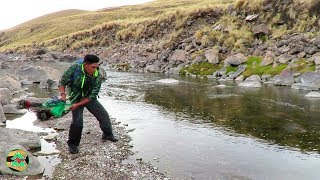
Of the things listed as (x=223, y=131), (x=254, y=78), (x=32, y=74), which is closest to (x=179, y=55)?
(x=254, y=78)

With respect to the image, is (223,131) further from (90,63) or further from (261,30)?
(261,30)

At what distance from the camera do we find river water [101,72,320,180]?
42.5 feet

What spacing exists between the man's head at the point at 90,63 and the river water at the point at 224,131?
10.7 ft

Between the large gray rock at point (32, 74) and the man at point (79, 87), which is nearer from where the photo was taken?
the man at point (79, 87)

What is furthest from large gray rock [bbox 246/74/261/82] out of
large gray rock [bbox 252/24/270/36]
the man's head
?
the man's head

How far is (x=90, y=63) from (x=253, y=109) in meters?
13.0

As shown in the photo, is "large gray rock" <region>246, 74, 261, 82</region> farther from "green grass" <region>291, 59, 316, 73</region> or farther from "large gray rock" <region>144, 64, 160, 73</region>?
"large gray rock" <region>144, 64, 160, 73</region>

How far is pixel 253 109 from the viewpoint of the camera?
23.8 metres

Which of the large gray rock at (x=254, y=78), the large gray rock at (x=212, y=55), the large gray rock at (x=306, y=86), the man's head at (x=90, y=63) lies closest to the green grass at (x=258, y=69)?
the large gray rock at (x=254, y=78)

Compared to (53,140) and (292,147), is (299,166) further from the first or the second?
(53,140)

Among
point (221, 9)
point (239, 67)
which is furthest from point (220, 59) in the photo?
point (221, 9)

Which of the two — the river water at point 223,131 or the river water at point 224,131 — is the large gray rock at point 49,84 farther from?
the river water at point 224,131

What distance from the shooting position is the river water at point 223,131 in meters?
13.0

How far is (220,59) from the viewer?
47562 mm
